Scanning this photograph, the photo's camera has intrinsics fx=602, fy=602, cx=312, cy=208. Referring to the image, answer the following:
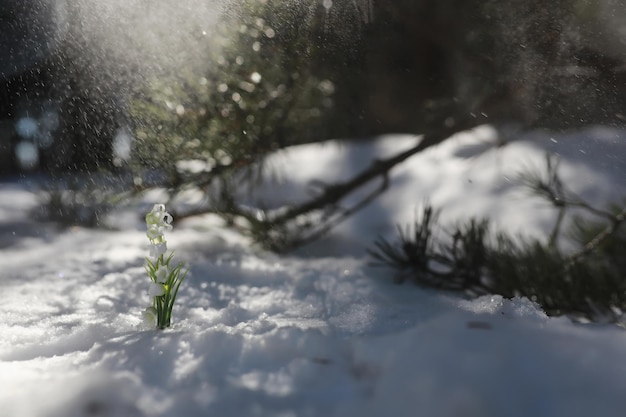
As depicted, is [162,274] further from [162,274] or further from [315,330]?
[315,330]

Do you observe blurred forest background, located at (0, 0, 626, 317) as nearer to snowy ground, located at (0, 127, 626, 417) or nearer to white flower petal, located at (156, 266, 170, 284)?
snowy ground, located at (0, 127, 626, 417)

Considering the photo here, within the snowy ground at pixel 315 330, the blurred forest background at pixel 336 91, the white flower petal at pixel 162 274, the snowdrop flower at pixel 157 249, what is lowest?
the snowy ground at pixel 315 330

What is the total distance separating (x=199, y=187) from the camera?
1.29 meters

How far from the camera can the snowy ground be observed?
18.8 inches

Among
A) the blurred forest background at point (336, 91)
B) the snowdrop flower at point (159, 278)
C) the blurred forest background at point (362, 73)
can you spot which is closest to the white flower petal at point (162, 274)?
the snowdrop flower at point (159, 278)

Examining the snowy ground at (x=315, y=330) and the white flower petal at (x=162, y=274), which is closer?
the snowy ground at (x=315, y=330)

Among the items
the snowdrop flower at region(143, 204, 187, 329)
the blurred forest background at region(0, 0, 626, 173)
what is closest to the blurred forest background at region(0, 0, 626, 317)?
the blurred forest background at region(0, 0, 626, 173)

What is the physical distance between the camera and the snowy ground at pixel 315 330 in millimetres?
479

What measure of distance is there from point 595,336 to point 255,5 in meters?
0.97

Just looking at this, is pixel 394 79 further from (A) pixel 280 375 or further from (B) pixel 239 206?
(A) pixel 280 375

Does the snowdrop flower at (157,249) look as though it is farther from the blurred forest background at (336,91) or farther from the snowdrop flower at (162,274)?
the blurred forest background at (336,91)

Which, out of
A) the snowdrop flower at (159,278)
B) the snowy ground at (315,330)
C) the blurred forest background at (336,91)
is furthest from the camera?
the blurred forest background at (336,91)

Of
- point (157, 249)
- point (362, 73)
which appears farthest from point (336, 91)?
point (157, 249)

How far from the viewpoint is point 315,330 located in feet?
1.99
